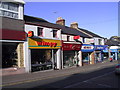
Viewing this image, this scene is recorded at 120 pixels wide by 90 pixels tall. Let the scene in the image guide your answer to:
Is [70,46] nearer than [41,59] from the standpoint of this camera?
No

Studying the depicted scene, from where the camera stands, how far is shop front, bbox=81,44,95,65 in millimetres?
28336

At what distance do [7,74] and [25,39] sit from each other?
4.40 m

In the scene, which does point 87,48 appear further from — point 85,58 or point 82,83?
point 82,83

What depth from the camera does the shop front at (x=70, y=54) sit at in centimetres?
2359

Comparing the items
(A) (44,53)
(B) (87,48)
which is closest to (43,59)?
(A) (44,53)

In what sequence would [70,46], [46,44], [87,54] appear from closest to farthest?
[46,44]
[70,46]
[87,54]

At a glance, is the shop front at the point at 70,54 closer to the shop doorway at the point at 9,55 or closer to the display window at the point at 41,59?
the display window at the point at 41,59

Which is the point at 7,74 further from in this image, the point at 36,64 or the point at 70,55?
the point at 70,55

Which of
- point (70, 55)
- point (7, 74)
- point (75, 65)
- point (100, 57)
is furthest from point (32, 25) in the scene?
point (100, 57)

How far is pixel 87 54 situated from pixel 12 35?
18.3 m

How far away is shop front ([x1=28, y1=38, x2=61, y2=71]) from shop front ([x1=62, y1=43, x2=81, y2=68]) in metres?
1.88

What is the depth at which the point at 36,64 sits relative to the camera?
18766mm

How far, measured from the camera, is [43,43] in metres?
19.3

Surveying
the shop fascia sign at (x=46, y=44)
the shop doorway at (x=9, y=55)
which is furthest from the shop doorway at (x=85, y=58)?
the shop doorway at (x=9, y=55)
